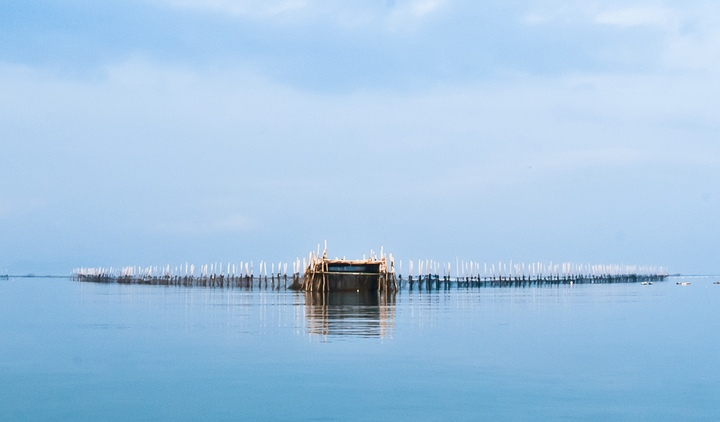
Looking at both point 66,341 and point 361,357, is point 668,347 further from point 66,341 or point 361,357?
point 66,341

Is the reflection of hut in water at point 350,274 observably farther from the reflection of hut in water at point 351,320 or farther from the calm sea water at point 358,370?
the calm sea water at point 358,370

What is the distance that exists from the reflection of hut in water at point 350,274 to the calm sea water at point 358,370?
26.6 m

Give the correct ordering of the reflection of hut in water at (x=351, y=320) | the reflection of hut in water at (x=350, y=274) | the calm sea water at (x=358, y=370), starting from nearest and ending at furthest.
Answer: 1. the calm sea water at (x=358, y=370)
2. the reflection of hut in water at (x=351, y=320)
3. the reflection of hut in water at (x=350, y=274)

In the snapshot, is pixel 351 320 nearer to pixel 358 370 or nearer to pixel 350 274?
pixel 358 370

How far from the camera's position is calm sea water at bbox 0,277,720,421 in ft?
52.7

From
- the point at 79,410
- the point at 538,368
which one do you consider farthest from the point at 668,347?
the point at 79,410

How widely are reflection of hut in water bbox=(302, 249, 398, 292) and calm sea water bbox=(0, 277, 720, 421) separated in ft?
87.3

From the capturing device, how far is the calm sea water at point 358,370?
16.1 meters

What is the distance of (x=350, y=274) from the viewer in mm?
63688

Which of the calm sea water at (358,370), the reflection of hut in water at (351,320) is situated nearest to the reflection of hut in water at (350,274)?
the reflection of hut in water at (351,320)

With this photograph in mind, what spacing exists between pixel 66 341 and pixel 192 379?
10498 millimetres

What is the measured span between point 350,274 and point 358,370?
142 feet

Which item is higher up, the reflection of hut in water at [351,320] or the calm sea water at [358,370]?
the reflection of hut in water at [351,320]

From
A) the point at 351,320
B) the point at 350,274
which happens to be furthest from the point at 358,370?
the point at 350,274
